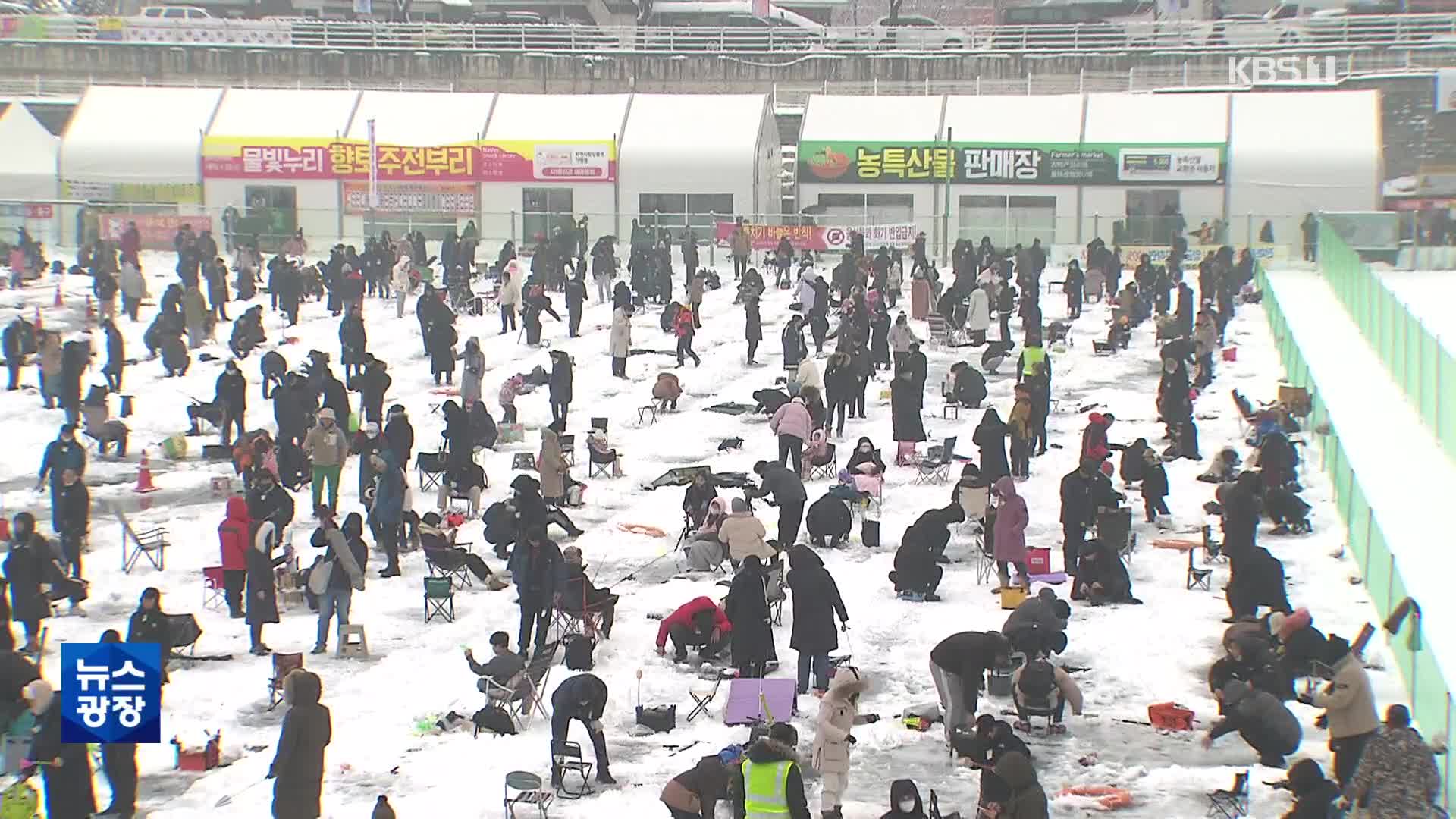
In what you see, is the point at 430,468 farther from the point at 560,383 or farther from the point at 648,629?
the point at 648,629

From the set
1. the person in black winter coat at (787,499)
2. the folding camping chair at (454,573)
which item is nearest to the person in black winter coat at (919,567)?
the person in black winter coat at (787,499)

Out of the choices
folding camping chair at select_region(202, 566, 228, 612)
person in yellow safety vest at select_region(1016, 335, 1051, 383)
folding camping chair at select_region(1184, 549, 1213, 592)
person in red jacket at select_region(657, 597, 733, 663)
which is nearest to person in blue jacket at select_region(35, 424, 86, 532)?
folding camping chair at select_region(202, 566, 228, 612)

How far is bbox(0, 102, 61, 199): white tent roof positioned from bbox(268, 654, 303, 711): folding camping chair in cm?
3587

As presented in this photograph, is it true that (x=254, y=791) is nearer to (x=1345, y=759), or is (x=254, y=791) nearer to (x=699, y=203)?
(x=1345, y=759)

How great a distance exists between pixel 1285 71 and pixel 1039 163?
34.2 feet

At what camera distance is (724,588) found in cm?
1897

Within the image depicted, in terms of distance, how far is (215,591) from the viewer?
18.9 meters

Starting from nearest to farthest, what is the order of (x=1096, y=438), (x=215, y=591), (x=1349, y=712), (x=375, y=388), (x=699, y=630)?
(x=1349, y=712), (x=699, y=630), (x=215, y=591), (x=1096, y=438), (x=375, y=388)

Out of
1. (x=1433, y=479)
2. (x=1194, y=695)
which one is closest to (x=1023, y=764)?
(x=1194, y=695)

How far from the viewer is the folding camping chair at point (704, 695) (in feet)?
50.1

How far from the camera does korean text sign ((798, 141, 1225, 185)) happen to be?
155 feet

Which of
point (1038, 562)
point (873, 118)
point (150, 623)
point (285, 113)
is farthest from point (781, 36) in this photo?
point (150, 623)

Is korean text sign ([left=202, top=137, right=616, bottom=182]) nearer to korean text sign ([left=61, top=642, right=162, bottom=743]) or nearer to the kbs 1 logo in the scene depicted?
the kbs 1 logo

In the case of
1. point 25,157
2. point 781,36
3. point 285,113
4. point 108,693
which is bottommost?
point 108,693
